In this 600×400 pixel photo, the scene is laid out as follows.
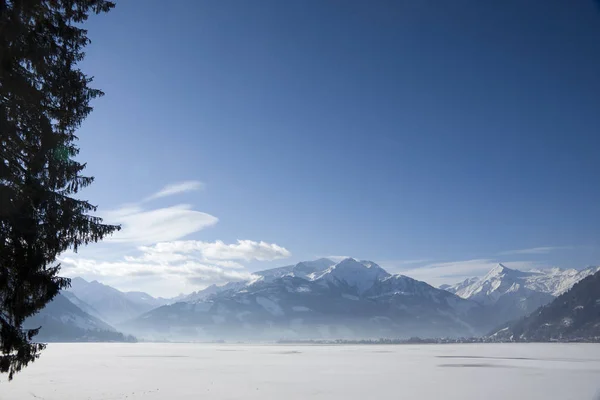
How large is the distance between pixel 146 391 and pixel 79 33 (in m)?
25.8

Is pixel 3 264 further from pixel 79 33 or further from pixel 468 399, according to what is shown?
pixel 468 399

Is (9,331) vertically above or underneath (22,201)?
underneath

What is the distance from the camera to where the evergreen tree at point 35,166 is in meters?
12.5

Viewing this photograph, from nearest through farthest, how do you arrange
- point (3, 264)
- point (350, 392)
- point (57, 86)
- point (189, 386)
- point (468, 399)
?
point (3, 264)
point (57, 86)
point (468, 399)
point (350, 392)
point (189, 386)

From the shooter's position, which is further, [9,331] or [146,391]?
[146,391]

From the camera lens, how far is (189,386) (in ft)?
119

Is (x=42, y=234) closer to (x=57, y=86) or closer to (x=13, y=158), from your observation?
(x=13, y=158)

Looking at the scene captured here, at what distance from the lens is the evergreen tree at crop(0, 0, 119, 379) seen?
1247 cm

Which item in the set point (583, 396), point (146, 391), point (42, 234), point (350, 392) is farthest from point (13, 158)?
point (583, 396)

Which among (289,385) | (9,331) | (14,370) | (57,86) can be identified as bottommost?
(289,385)

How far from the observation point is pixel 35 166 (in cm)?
1334

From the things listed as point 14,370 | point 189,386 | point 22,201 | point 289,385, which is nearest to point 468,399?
point 289,385

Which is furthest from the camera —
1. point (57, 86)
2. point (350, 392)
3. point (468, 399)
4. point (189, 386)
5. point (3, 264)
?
A: point (189, 386)

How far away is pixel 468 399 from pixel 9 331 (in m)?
25.6
